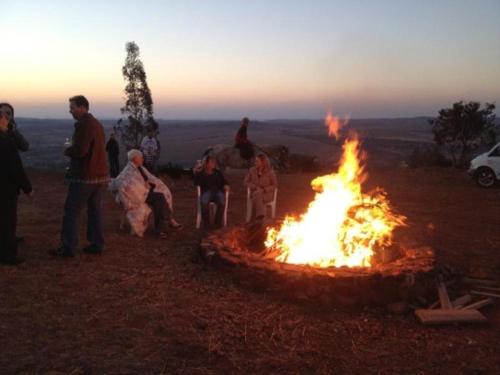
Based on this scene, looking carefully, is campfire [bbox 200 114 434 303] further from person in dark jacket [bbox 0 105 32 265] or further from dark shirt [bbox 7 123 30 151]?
dark shirt [bbox 7 123 30 151]

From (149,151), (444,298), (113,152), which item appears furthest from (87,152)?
(113,152)

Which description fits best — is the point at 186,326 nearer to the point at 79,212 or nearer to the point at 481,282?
the point at 79,212

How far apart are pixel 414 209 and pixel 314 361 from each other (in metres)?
8.11

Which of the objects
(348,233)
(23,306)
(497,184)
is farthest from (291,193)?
(23,306)

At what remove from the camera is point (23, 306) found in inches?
212

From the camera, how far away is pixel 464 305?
18.7 ft

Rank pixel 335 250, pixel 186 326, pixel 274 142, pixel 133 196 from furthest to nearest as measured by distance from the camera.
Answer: pixel 274 142
pixel 133 196
pixel 335 250
pixel 186 326

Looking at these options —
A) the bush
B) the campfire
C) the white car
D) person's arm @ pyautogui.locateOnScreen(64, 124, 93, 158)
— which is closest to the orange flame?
the campfire

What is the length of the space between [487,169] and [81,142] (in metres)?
12.7

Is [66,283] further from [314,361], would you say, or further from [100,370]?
[314,361]

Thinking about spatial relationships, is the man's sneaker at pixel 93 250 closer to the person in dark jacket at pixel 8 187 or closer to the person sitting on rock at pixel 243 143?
the person in dark jacket at pixel 8 187

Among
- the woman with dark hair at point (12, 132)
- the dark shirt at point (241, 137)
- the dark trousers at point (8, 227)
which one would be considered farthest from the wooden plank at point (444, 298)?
the dark shirt at point (241, 137)

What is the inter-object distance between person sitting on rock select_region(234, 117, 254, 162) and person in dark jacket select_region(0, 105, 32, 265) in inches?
362

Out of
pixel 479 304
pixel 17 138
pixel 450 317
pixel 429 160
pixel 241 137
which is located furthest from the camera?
pixel 429 160
